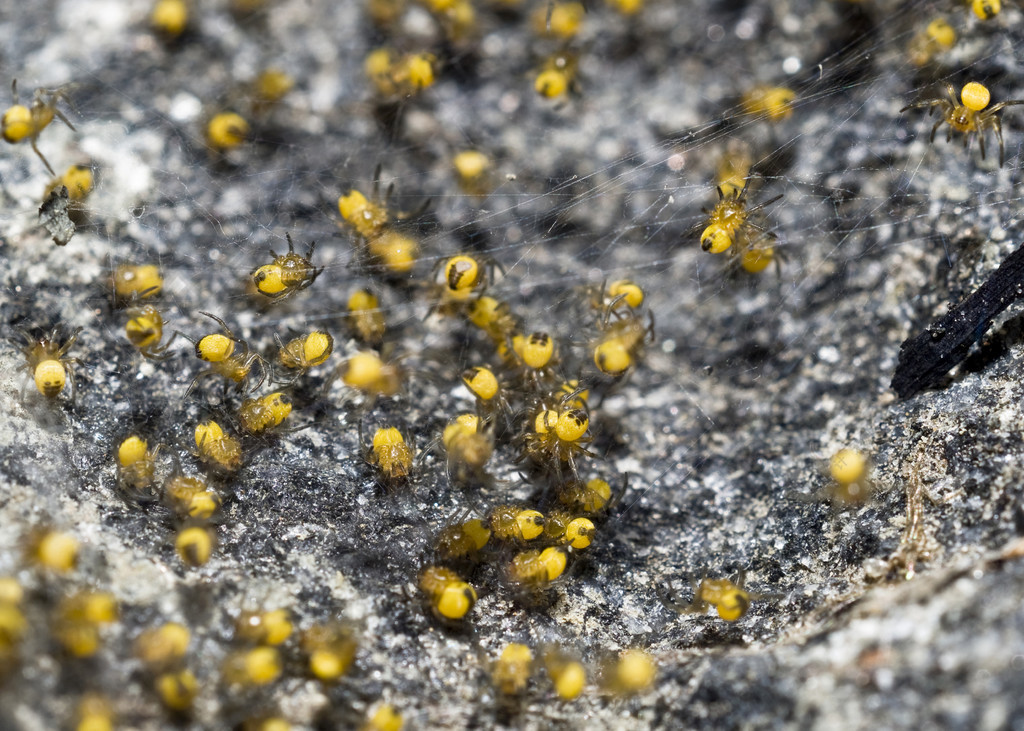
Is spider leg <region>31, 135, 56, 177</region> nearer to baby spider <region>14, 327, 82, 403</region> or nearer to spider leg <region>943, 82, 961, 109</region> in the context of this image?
baby spider <region>14, 327, 82, 403</region>

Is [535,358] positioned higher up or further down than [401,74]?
further down

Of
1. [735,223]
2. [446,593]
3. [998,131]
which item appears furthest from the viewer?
[735,223]

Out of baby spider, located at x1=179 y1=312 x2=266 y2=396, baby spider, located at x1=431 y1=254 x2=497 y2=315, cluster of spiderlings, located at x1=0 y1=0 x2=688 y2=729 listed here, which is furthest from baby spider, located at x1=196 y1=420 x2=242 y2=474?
baby spider, located at x1=431 y1=254 x2=497 y2=315

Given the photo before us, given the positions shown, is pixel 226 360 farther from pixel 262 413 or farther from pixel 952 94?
pixel 952 94

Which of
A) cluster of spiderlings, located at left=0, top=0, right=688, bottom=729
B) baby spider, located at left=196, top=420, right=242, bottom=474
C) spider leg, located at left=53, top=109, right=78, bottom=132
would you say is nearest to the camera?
cluster of spiderlings, located at left=0, top=0, right=688, bottom=729

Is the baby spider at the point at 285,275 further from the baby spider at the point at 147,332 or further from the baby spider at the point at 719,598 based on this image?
the baby spider at the point at 719,598

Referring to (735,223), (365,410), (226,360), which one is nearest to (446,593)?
(365,410)
